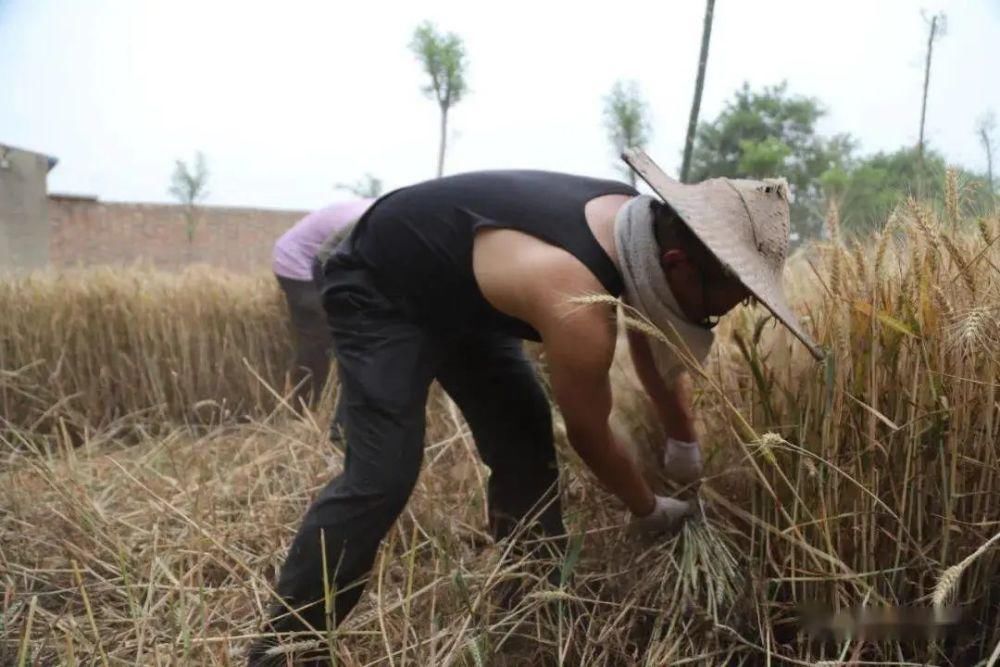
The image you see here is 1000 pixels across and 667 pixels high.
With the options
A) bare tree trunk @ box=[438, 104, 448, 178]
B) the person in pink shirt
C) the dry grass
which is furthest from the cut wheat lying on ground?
bare tree trunk @ box=[438, 104, 448, 178]

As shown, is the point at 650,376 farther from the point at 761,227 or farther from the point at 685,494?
the point at 761,227

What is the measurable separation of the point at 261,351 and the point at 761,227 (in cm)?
345

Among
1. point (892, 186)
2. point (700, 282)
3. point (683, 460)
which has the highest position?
point (892, 186)

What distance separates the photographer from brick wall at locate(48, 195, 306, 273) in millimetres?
9078

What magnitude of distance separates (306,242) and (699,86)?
182 centimetres

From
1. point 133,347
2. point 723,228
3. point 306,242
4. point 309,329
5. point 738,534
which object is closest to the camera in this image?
point 723,228

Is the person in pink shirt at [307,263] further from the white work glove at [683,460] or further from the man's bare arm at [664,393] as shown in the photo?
the white work glove at [683,460]

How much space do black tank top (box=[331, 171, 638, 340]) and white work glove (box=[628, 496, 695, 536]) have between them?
43 cm

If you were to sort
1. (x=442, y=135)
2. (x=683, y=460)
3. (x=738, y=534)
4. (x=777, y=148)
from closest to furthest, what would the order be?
1. (x=738, y=534)
2. (x=683, y=460)
3. (x=777, y=148)
4. (x=442, y=135)

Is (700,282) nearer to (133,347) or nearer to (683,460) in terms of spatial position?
(683,460)

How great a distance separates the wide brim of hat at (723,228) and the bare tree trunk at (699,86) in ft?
3.86

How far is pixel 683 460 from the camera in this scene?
5.14 ft

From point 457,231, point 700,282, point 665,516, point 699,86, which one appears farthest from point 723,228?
point 699,86

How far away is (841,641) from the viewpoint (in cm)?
118
